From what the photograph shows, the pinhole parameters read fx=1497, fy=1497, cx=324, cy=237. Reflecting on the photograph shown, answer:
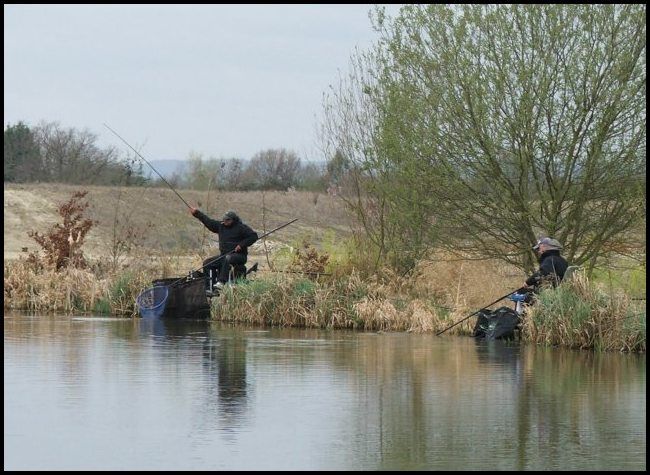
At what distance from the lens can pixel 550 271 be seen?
75.4 ft

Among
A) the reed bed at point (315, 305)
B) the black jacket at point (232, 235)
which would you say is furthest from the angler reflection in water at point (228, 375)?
the black jacket at point (232, 235)

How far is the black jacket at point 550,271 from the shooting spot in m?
22.9

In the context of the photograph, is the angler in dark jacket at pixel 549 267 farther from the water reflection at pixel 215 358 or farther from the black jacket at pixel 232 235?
the black jacket at pixel 232 235

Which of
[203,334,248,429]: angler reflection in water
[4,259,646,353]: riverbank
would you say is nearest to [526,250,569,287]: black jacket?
[4,259,646,353]: riverbank

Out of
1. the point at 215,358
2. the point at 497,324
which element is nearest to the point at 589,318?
the point at 497,324

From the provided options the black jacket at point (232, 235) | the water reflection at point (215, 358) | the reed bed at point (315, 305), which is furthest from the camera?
the black jacket at point (232, 235)

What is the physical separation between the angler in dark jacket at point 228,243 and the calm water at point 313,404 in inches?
141

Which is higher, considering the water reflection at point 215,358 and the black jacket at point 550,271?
the black jacket at point 550,271

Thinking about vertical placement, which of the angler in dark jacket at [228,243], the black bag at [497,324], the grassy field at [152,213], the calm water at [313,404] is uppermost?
the grassy field at [152,213]

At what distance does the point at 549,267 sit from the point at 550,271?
0.21 ft

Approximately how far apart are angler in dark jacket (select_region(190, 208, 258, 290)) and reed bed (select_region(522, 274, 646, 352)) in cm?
693

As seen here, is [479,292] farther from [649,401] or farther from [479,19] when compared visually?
[649,401]

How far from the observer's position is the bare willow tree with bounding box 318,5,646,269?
24766 millimetres

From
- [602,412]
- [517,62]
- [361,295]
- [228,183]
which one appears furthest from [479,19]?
[228,183]
